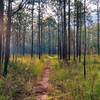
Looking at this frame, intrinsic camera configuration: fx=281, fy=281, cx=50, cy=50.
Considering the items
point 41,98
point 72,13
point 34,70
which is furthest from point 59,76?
point 72,13

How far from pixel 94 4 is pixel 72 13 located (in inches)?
324

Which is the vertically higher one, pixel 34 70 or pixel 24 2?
pixel 24 2

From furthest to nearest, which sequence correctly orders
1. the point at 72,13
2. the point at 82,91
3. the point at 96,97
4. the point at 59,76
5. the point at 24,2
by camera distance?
1. the point at 72,13
2. the point at 24,2
3. the point at 59,76
4. the point at 82,91
5. the point at 96,97

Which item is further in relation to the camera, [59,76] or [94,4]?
[94,4]

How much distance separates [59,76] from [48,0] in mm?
8464

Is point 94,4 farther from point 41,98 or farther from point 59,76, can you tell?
point 41,98

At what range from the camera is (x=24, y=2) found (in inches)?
703

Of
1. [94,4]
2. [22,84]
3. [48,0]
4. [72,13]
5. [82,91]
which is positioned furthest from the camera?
[94,4]

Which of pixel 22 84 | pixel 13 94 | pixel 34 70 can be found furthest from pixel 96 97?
pixel 34 70

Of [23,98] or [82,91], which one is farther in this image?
[23,98]

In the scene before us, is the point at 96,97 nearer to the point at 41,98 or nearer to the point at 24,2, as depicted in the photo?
the point at 41,98

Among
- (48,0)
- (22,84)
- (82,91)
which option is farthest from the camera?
(48,0)

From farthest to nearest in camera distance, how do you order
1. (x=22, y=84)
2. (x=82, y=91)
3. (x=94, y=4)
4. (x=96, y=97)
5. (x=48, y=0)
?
1. (x=94, y=4)
2. (x=48, y=0)
3. (x=22, y=84)
4. (x=82, y=91)
5. (x=96, y=97)

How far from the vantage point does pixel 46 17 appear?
54.6m
